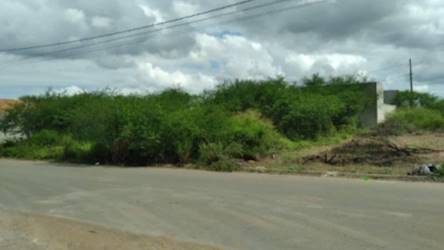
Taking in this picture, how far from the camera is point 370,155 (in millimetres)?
22188

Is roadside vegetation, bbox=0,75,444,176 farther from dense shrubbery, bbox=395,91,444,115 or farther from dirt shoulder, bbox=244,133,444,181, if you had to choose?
dense shrubbery, bbox=395,91,444,115

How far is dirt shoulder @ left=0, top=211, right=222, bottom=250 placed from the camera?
8.45m

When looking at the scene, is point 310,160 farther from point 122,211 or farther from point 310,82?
point 310,82

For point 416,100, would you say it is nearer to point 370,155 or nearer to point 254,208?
point 370,155

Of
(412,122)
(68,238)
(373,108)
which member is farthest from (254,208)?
(412,122)

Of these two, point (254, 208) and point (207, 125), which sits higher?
point (207, 125)

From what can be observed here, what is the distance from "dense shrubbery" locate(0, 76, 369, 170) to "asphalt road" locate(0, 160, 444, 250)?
6087mm

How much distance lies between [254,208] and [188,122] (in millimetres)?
14102

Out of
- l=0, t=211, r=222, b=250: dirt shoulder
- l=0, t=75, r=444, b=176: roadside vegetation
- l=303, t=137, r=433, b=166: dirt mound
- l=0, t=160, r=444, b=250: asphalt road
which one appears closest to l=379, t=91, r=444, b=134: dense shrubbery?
l=0, t=75, r=444, b=176: roadside vegetation

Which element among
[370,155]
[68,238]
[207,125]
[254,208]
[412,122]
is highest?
[412,122]

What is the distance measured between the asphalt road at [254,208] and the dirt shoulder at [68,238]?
456 mm

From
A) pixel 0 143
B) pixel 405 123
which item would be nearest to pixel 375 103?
pixel 405 123

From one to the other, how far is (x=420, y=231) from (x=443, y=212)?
80.5 inches

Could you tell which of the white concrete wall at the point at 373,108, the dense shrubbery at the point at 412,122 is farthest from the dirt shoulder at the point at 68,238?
the white concrete wall at the point at 373,108
